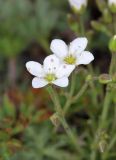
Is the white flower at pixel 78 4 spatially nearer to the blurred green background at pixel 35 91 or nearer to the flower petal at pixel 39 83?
the blurred green background at pixel 35 91

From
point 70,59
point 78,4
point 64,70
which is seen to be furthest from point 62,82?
point 78,4

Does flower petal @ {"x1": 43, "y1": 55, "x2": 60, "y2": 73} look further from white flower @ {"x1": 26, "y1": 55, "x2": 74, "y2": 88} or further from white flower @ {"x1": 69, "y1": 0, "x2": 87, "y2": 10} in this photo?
white flower @ {"x1": 69, "y1": 0, "x2": 87, "y2": 10}

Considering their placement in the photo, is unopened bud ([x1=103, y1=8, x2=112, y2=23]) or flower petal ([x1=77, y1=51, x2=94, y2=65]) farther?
unopened bud ([x1=103, y1=8, x2=112, y2=23])

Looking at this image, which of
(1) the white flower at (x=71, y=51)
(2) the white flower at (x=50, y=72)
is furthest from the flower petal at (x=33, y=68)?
(1) the white flower at (x=71, y=51)

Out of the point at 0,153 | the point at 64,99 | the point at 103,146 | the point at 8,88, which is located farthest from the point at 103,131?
the point at 8,88

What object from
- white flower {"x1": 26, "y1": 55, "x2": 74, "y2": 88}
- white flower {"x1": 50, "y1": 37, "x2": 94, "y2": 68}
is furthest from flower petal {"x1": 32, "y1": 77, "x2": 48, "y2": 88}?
white flower {"x1": 50, "y1": 37, "x2": 94, "y2": 68}
